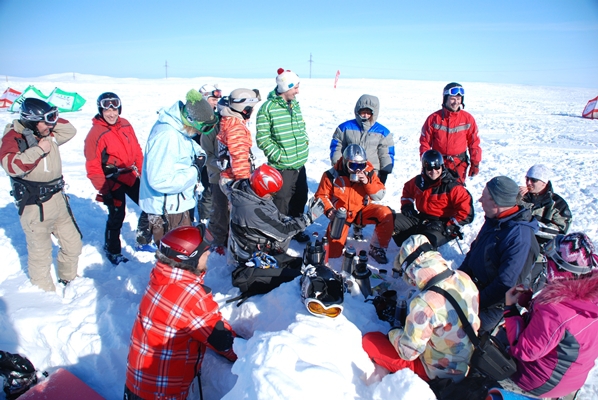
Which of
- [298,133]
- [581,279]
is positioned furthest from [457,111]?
[581,279]

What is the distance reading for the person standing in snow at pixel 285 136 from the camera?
4691 millimetres

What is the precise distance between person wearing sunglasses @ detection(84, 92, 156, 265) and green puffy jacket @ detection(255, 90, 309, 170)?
5.47 feet

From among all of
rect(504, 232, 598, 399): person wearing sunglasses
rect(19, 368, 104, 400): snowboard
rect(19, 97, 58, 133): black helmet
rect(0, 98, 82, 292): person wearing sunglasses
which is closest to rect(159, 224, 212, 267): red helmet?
rect(19, 368, 104, 400): snowboard

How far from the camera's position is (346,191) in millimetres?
4945

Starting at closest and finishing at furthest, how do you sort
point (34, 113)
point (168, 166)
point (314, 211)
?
point (34, 113) → point (168, 166) → point (314, 211)

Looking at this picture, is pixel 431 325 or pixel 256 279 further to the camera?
pixel 256 279

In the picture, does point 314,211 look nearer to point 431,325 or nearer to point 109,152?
point 431,325

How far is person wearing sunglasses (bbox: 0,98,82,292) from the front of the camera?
3.46 meters

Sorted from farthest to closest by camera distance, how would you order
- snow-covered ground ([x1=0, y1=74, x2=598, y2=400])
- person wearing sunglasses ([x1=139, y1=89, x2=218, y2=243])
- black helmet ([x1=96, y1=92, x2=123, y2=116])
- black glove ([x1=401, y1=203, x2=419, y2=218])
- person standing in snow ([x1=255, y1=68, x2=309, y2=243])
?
1. black glove ([x1=401, y1=203, x2=419, y2=218])
2. person standing in snow ([x1=255, y1=68, x2=309, y2=243])
3. black helmet ([x1=96, y1=92, x2=123, y2=116])
4. person wearing sunglasses ([x1=139, y1=89, x2=218, y2=243])
5. snow-covered ground ([x1=0, y1=74, x2=598, y2=400])

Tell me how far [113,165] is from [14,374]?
254 cm

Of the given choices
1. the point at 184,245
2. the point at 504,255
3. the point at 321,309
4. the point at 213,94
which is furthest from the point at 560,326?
the point at 213,94

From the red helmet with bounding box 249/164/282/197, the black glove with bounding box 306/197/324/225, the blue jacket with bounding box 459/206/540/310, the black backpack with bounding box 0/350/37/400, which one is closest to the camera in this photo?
the black backpack with bounding box 0/350/37/400

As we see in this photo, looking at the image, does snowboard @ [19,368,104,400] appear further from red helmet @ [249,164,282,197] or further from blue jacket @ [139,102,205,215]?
red helmet @ [249,164,282,197]

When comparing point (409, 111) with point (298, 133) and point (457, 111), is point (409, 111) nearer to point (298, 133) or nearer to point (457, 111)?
point (457, 111)
